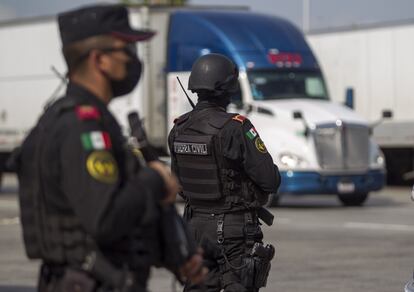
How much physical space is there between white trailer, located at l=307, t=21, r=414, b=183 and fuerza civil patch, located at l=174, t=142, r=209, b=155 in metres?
19.8

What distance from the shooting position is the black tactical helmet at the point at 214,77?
7059 mm

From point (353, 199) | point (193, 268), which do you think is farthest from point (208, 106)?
point (353, 199)

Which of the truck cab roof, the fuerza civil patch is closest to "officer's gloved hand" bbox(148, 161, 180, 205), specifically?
the fuerza civil patch

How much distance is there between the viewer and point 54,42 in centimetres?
2595

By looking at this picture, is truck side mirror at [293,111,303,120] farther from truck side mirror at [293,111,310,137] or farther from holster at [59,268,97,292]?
holster at [59,268,97,292]

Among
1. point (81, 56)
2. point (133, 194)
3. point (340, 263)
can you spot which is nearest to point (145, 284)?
point (133, 194)

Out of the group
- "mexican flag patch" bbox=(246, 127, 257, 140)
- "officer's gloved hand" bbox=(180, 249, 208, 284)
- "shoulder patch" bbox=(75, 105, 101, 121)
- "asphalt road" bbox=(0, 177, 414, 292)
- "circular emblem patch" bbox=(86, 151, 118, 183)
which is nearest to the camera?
"circular emblem patch" bbox=(86, 151, 118, 183)

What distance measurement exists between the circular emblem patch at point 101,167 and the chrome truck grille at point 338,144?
16.4 metres

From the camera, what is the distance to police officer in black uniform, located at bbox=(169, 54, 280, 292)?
688cm

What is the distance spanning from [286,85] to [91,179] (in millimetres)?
17579

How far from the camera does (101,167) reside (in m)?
4.04

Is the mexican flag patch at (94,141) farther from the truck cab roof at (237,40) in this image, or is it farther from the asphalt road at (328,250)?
the truck cab roof at (237,40)

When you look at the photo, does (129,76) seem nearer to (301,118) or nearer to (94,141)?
(94,141)

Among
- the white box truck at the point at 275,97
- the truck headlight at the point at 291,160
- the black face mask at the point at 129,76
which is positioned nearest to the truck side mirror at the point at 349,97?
the white box truck at the point at 275,97
